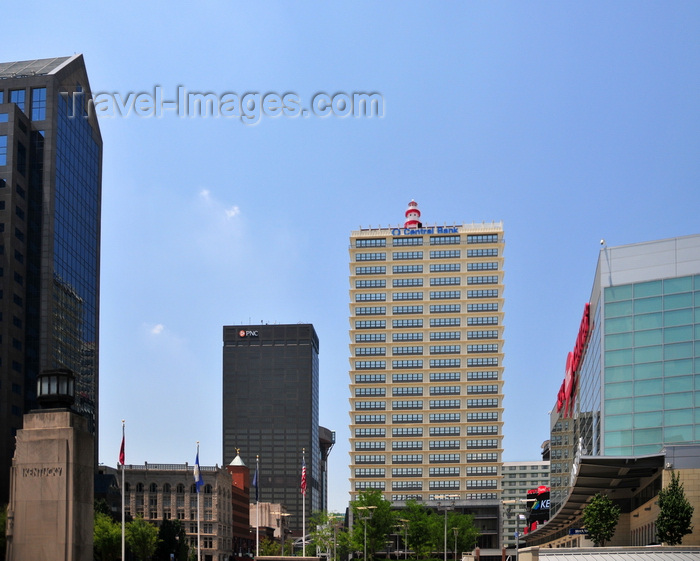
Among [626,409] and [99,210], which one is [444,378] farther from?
[626,409]

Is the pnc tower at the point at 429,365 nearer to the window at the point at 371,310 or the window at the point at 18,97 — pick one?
the window at the point at 371,310

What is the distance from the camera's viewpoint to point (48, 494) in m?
44.8

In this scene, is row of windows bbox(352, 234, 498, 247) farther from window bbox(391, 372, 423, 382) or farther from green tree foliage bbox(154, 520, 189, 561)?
green tree foliage bbox(154, 520, 189, 561)

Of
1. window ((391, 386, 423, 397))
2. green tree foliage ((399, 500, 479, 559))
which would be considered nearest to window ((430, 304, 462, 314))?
window ((391, 386, 423, 397))

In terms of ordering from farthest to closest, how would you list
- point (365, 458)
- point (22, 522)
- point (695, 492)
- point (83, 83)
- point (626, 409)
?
point (365, 458), point (83, 83), point (626, 409), point (695, 492), point (22, 522)

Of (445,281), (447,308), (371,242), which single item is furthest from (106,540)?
(445,281)

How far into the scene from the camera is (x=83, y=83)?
572 ft

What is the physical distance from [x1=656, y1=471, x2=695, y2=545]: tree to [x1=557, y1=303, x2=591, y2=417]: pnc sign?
25.8 meters

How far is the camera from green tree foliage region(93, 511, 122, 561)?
12838 cm

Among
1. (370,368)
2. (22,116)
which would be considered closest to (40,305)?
(22,116)

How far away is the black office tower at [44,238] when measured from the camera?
149m

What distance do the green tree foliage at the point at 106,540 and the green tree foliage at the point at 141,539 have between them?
4599 millimetres

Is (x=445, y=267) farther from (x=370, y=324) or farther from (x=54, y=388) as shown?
(x=54, y=388)

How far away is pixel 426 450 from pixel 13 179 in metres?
90.6
